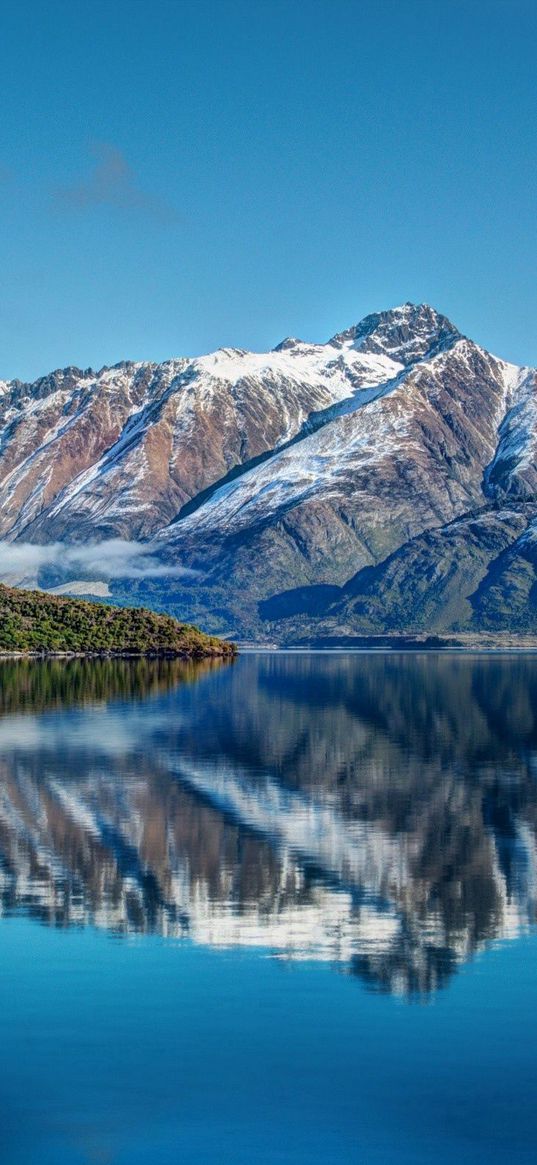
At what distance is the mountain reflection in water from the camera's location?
1799 inches

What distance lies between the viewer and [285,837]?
64688mm

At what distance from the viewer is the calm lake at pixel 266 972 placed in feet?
96.7

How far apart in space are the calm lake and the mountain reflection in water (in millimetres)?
187

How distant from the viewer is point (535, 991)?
38.8 meters

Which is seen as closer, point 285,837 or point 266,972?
point 266,972

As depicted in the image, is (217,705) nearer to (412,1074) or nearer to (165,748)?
(165,748)

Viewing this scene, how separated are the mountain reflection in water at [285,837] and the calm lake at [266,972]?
19 cm

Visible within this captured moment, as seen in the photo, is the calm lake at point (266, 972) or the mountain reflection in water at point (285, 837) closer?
the calm lake at point (266, 972)

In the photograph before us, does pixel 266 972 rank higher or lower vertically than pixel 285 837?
lower

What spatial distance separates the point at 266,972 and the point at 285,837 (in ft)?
80.0

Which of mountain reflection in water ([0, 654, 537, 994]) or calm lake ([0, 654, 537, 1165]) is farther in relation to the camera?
mountain reflection in water ([0, 654, 537, 994])

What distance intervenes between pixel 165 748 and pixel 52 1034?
245 feet

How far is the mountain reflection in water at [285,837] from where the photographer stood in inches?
1799

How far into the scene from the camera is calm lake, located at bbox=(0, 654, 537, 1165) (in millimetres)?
29484
